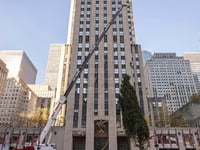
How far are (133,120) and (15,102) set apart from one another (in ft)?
501

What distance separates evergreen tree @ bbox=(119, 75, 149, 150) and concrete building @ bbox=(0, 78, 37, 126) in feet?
446

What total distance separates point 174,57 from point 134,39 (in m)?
105

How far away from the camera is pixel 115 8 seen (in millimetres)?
78500

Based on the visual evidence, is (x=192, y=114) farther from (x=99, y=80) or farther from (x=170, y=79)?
(x=170, y=79)

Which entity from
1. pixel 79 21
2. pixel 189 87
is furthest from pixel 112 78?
pixel 189 87

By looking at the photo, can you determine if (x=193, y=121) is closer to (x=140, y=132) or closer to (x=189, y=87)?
(x=140, y=132)

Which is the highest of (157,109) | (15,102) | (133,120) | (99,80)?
(15,102)

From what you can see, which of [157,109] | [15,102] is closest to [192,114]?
[157,109]

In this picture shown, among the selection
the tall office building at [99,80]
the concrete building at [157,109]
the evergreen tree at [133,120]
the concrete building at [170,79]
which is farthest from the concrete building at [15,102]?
the evergreen tree at [133,120]

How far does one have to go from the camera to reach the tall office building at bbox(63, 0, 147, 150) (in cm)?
5575

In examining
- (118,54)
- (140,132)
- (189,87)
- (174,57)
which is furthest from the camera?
(174,57)

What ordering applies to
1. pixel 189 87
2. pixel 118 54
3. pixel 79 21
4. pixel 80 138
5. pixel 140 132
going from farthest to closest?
pixel 189 87 → pixel 79 21 → pixel 118 54 → pixel 80 138 → pixel 140 132

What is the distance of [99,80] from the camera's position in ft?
207

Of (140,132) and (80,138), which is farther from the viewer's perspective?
(80,138)
